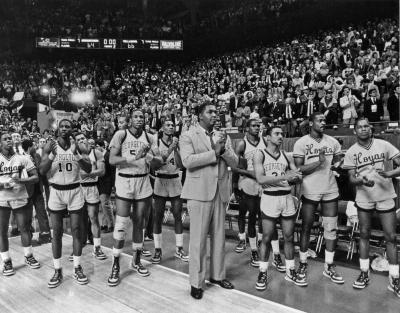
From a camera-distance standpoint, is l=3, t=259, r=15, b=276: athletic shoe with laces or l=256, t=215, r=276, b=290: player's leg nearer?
l=256, t=215, r=276, b=290: player's leg

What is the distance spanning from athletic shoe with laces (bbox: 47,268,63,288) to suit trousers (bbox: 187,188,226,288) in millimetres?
1534

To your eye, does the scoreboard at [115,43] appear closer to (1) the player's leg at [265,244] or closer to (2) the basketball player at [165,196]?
(2) the basketball player at [165,196]

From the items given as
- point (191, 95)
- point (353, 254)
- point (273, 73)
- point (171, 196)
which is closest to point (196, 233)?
point (171, 196)

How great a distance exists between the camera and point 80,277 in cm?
454

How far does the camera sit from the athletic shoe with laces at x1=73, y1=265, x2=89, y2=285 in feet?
14.8

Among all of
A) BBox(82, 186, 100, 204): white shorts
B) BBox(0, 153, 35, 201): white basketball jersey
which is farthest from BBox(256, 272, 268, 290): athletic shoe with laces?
BBox(0, 153, 35, 201): white basketball jersey

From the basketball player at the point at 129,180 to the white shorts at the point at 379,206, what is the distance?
7.14ft

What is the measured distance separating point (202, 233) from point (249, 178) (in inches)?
49.1

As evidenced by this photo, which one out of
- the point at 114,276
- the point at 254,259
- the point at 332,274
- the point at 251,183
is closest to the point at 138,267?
the point at 114,276

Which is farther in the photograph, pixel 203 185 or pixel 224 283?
pixel 224 283

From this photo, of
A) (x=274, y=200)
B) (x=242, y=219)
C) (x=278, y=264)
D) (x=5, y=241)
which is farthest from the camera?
(x=242, y=219)

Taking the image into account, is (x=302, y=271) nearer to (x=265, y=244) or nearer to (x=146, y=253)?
(x=265, y=244)

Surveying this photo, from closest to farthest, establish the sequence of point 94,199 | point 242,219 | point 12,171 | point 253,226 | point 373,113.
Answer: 1. point 12,171
2. point 253,226
3. point 242,219
4. point 94,199
5. point 373,113

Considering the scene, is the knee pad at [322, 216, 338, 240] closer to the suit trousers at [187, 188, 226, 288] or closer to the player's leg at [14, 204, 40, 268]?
the suit trousers at [187, 188, 226, 288]
